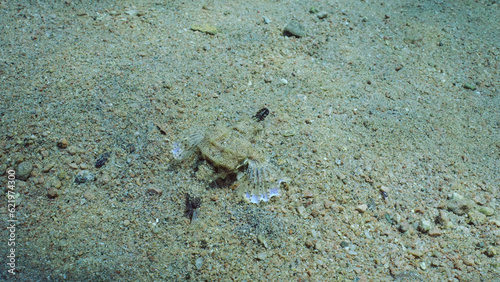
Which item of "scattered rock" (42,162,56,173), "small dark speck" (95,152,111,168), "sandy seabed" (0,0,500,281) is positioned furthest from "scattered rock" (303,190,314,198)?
"scattered rock" (42,162,56,173)

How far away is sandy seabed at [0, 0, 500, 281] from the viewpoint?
197 centimetres

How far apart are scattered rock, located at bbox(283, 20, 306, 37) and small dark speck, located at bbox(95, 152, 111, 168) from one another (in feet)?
6.71

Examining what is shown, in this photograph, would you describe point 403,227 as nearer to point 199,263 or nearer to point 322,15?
point 199,263

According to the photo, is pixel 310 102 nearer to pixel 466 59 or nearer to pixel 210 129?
pixel 210 129

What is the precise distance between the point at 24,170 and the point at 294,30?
8.44ft

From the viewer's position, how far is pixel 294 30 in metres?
3.24

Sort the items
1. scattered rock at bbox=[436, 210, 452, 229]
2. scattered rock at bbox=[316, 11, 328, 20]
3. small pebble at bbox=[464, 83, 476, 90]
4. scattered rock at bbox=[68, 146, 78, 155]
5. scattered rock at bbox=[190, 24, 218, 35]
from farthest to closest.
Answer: scattered rock at bbox=[316, 11, 328, 20], scattered rock at bbox=[190, 24, 218, 35], small pebble at bbox=[464, 83, 476, 90], scattered rock at bbox=[68, 146, 78, 155], scattered rock at bbox=[436, 210, 452, 229]

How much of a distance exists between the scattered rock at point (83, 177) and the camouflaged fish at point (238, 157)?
0.57 m

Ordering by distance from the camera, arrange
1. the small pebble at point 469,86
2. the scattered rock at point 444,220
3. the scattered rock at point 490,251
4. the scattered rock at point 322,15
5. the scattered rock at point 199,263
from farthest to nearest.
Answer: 1. the scattered rock at point 322,15
2. the small pebble at point 469,86
3. the scattered rock at point 444,220
4. the scattered rock at point 490,251
5. the scattered rock at point 199,263

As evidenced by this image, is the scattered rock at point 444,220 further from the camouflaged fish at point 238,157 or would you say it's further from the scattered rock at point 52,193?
the scattered rock at point 52,193

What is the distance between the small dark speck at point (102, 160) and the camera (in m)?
2.25

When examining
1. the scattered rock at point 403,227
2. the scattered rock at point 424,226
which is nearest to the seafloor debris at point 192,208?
the scattered rock at point 403,227

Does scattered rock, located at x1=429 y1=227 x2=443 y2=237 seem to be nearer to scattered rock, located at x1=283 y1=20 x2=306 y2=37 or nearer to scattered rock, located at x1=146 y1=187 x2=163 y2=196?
scattered rock, located at x1=146 y1=187 x2=163 y2=196

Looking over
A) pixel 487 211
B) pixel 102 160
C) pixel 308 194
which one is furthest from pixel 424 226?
pixel 102 160
